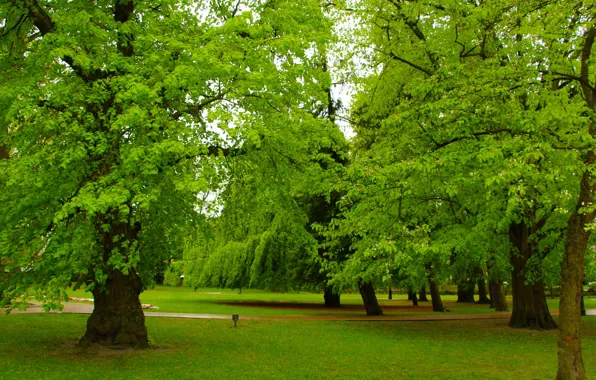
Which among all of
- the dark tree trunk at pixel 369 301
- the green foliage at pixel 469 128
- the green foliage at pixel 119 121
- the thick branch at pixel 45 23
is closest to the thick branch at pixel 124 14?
the green foliage at pixel 119 121

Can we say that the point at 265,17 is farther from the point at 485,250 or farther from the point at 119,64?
the point at 485,250

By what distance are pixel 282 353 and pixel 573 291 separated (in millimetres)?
7453

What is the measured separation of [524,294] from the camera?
20547mm

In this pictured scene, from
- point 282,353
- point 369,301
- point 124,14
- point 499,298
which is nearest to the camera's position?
point 124,14

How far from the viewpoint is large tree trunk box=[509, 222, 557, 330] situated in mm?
19828

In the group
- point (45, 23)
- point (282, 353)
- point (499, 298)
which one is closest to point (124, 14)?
point (45, 23)

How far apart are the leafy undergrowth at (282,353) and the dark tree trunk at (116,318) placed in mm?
451

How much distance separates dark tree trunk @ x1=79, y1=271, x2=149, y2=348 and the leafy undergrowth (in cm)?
45

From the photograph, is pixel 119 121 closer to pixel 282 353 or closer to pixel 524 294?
pixel 282 353

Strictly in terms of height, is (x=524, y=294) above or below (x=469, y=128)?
below

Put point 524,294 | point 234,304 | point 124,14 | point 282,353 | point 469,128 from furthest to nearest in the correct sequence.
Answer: point 234,304 → point 524,294 → point 282,353 → point 124,14 → point 469,128

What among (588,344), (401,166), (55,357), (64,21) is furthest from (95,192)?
(588,344)

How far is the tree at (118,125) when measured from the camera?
10.0 meters

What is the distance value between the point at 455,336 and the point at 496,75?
11.9 meters
